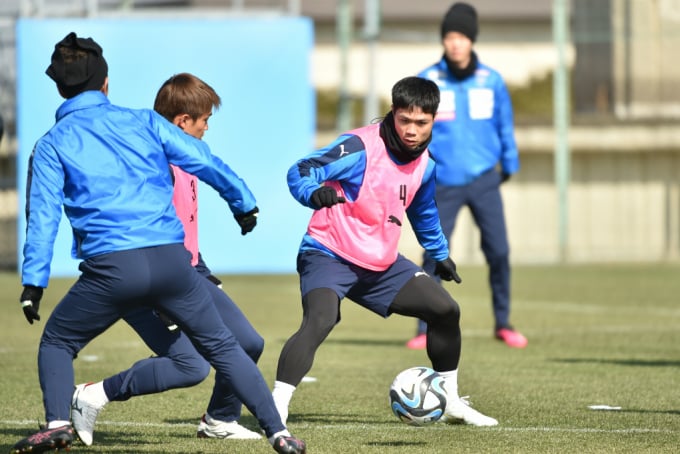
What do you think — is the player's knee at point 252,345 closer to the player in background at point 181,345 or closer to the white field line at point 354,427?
the player in background at point 181,345

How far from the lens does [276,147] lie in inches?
758

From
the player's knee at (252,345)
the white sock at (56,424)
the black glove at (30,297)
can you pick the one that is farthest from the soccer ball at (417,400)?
the black glove at (30,297)

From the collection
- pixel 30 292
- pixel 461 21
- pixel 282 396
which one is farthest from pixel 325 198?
pixel 461 21

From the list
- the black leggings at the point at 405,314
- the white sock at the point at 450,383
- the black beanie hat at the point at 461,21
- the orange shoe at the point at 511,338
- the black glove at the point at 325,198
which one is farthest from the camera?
the orange shoe at the point at 511,338

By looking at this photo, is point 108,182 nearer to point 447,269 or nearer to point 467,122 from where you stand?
point 447,269

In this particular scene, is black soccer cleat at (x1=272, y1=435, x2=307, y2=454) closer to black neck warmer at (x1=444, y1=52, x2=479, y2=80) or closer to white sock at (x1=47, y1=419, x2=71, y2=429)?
white sock at (x1=47, y1=419, x2=71, y2=429)

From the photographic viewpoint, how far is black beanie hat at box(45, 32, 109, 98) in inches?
228

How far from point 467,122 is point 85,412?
4999 millimetres

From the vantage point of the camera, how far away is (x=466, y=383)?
8656 mm

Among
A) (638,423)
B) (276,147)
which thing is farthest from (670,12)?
(638,423)

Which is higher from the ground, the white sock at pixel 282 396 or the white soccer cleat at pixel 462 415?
the white sock at pixel 282 396

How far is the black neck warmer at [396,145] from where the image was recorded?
6.75m

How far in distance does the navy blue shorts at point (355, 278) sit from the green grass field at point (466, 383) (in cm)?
61

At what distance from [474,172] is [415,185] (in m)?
3.86
